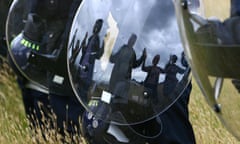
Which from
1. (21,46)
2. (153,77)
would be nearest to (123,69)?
(153,77)

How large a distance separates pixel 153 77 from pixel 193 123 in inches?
53.2

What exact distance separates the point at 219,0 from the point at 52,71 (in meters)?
2.25

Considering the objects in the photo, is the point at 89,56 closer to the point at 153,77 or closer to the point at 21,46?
the point at 153,77

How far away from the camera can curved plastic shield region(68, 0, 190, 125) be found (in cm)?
299

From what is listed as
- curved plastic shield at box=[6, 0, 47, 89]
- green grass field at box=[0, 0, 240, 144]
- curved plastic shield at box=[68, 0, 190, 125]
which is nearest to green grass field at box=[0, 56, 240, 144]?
green grass field at box=[0, 0, 240, 144]

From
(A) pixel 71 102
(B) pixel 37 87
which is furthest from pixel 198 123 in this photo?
(B) pixel 37 87

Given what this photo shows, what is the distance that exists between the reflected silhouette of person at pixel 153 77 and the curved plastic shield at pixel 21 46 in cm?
143

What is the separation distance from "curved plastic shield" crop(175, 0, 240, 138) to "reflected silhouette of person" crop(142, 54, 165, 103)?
72cm

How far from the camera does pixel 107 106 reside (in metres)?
3.21

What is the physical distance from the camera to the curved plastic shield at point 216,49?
6.89ft

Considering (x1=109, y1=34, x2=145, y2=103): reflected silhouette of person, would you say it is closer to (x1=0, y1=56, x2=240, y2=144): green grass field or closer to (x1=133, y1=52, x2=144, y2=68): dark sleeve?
(x1=133, y1=52, x2=144, y2=68): dark sleeve

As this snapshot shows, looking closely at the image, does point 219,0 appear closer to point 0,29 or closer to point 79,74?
point 79,74

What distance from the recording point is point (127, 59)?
3100 millimetres

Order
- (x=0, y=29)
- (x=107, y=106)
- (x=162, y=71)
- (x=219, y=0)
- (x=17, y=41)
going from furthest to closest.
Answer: (x=0, y=29) → (x=17, y=41) → (x=107, y=106) → (x=162, y=71) → (x=219, y=0)
